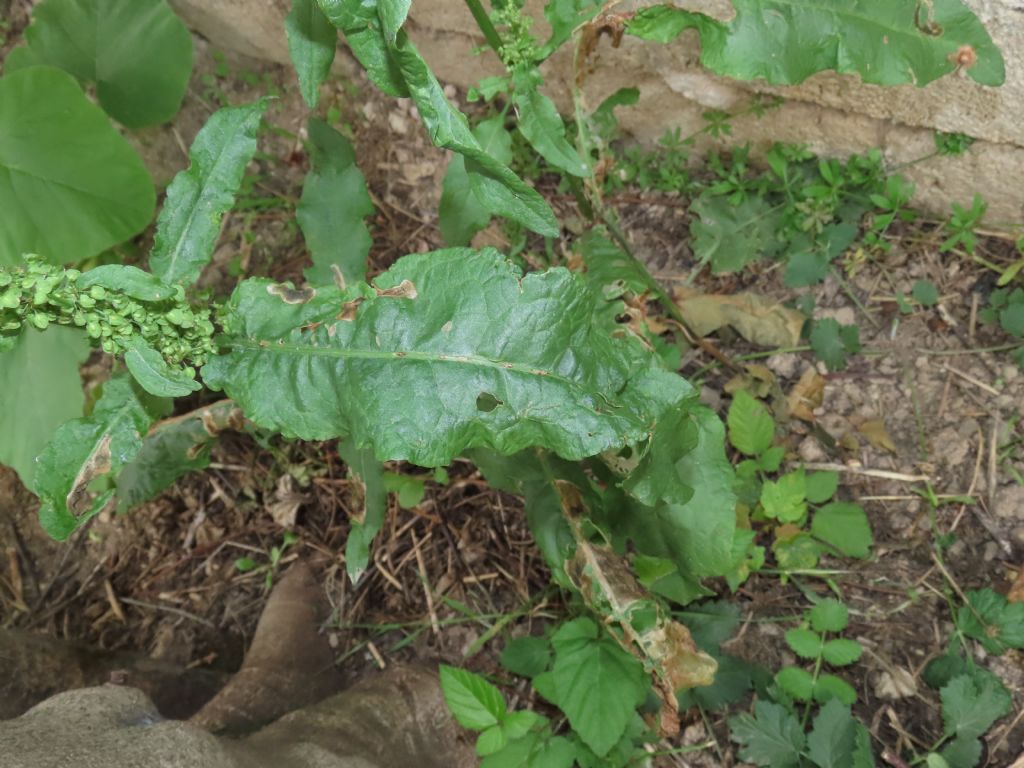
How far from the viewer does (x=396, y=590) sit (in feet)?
7.91

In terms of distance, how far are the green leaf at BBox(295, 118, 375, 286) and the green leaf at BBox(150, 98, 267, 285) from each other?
1.43ft

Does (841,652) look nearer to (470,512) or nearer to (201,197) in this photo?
(470,512)

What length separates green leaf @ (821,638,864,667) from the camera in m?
2.00

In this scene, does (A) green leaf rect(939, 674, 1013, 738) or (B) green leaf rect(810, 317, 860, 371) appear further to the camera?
(B) green leaf rect(810, 317, 860, 371)

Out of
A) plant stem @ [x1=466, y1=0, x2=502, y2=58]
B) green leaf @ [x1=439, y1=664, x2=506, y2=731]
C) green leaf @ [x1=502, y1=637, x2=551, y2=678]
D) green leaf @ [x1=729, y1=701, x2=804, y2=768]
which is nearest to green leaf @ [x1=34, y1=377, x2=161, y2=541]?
green leaf @ [x1=439, y1=664, x2=506, y2=731]

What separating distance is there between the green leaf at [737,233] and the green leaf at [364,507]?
1.24 meters

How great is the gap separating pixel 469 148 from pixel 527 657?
1411 millimetres

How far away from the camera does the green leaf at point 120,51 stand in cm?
243

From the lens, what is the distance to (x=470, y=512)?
2.41 meters

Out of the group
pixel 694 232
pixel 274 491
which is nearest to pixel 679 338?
pixel 694 232

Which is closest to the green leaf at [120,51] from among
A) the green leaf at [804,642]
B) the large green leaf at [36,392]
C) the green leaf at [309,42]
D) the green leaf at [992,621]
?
the large green leaf at [36,392]

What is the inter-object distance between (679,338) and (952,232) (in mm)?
839

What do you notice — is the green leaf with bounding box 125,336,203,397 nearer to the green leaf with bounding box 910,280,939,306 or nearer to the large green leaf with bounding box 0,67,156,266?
the large green leaf with bounding box 0,67,156,266

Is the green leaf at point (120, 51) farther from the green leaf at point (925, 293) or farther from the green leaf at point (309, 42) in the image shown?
the green leaf at point (925, 293)
